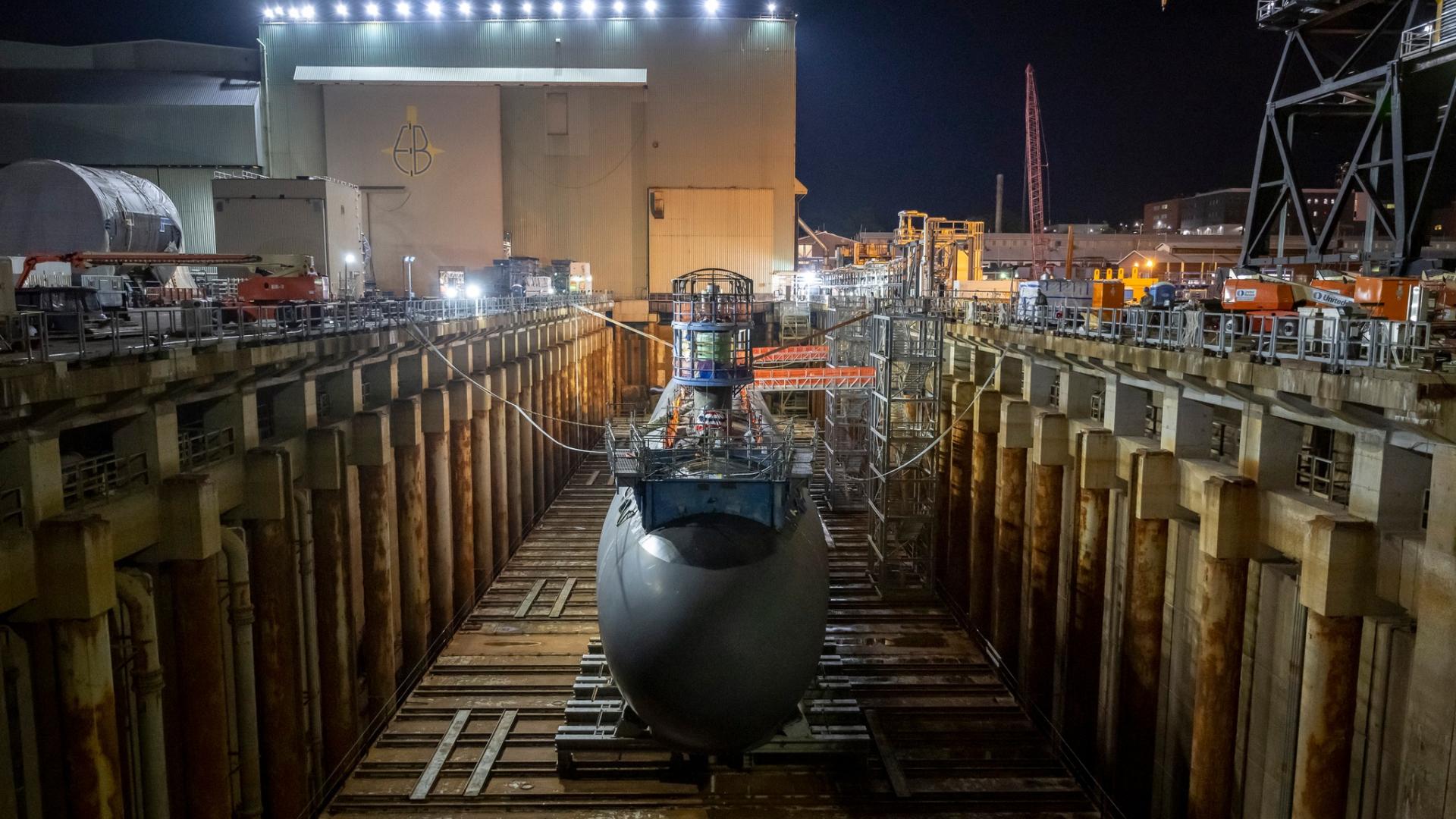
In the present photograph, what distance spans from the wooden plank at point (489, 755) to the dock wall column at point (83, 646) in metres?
5.86

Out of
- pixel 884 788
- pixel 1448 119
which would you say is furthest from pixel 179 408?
pixel 1448 119

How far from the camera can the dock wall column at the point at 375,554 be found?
18.4 meters

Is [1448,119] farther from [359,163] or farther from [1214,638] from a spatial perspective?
[359,163]

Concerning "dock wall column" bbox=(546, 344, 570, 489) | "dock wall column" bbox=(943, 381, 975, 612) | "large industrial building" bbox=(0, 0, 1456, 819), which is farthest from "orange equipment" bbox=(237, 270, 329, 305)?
"dock wall column" bbox=(546, 344, 570, 489)

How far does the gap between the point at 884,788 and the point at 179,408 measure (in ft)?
49.7

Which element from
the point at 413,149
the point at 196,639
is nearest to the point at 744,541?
the point at 196,639

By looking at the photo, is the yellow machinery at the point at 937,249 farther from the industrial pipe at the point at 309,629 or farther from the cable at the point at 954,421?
the industrial pipe at the point at 309,629

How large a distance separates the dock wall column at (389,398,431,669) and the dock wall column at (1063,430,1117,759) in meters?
14.5

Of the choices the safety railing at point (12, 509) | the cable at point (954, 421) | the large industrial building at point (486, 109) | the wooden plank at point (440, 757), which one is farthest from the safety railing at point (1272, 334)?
the large industrial building at point (486, 109)

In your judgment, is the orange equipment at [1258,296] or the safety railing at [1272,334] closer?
the safety railing at [1272,334]

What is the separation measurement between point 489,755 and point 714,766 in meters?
4.27

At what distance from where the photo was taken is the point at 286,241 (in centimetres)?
2809

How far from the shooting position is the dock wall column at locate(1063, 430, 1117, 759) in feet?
56.2

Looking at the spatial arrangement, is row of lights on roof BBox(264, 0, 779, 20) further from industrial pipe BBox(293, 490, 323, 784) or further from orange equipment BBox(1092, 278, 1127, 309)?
industrial pipe BBox(293, 490, 323, 784)
